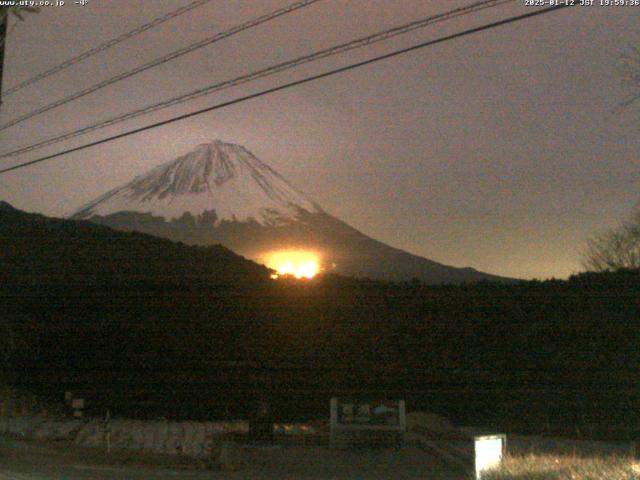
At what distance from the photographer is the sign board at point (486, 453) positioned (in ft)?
29.1

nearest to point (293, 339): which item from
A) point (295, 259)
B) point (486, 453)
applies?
point (295, 259)

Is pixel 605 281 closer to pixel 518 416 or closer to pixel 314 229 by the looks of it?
pixel 518 416

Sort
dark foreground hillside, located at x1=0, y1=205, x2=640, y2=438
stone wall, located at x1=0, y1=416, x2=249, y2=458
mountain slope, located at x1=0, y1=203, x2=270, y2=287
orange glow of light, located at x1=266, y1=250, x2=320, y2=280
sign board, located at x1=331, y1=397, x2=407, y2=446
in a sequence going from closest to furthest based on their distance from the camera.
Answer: stone wall, located at x1=0, y1=416, x2=249, y2=458 < sign board, located at x1=331, y1=397, x2=407, y2=446 < dark foreground hillside, located at x1=0, y1=205, x2=640, y2=438 < mountain slope, located at x1=0, y1=203, x2=270, y2=287 < orange glow of light, located at x1=266, y1=250, x2=320, y2=280

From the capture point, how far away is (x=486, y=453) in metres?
9.12

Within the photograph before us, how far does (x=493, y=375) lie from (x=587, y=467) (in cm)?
1318

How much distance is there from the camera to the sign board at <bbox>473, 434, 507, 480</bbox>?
349 inches

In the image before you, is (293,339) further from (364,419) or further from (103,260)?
(103,260)

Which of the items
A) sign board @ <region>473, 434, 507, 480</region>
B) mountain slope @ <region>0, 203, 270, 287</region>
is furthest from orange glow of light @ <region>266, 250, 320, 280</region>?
sign board @ <region>473, 434, 507, 480</region>

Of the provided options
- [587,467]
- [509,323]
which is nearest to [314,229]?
[509,323]

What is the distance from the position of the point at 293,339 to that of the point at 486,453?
14.3 meters

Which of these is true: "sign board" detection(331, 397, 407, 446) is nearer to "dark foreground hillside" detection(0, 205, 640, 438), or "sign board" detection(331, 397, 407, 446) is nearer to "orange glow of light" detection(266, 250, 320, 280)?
"dark foreground hillside" detection(0, 205, 640, 438)

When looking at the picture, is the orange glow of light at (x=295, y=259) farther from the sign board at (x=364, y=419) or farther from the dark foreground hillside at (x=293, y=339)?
the sign board at (x=364, y=419)

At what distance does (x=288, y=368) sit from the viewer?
22.8 meters

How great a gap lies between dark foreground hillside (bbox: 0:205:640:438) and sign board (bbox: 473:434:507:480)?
11.2 meters
